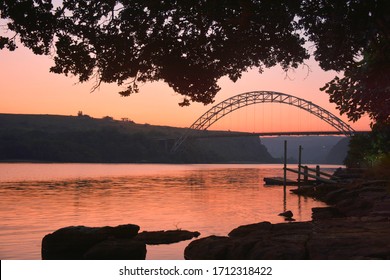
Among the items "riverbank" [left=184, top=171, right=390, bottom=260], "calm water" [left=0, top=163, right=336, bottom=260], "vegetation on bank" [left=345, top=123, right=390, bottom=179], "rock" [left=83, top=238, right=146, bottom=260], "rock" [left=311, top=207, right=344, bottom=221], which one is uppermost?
"vegetation on bank" [left=345, top=123, right=390, bottom=179]

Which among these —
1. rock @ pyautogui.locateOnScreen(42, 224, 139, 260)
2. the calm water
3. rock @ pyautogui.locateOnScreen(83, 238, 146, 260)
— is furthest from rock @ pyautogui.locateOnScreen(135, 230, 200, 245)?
rock @ pyautogui.locateOnScreen(83, 238, 146, 260)

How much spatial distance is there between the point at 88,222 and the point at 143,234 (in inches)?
338

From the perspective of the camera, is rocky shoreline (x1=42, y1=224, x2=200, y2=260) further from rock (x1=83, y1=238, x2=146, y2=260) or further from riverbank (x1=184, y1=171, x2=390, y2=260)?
riverbank (x1=184, y1=171, x2=390, y2=260)

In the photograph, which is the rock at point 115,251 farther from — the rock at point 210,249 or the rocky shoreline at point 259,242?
the rock at point 210,249

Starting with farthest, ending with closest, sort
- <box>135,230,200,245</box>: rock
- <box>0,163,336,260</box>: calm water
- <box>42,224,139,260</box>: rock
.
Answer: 1. <box>0,163,336,260</box>: calm water
2. <box>135,230,200,245</box>: rock
3. <box>42,224,139,260</box>: rock

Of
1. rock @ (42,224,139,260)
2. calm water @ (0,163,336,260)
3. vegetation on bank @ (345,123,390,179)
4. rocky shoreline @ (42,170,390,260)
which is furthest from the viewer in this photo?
vegetation on bank @ (345,123,390,179)

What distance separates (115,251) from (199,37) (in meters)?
6.33

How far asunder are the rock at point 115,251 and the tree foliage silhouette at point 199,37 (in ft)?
14.8

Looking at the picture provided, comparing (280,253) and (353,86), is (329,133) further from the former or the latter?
(280,253)

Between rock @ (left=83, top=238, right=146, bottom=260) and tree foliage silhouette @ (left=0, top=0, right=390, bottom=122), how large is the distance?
4517 mm

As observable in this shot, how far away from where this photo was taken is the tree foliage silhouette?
47.7ft

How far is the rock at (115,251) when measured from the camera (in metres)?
15.2

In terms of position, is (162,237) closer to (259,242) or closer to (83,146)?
(259,242)

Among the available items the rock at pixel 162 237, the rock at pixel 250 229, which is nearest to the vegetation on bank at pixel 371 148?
the rock at pixel 250 229
